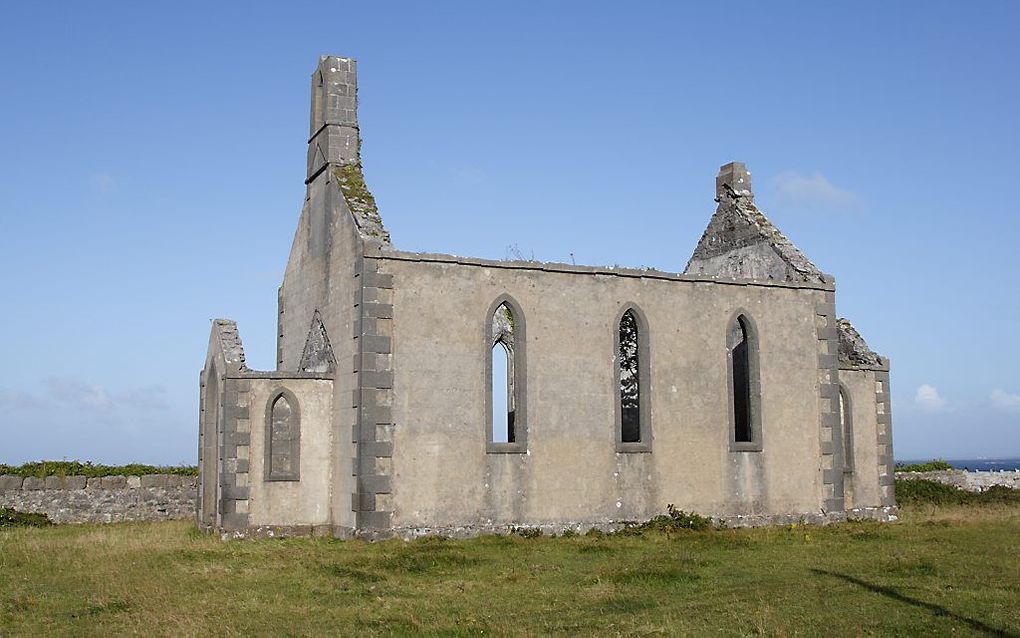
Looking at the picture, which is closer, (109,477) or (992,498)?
(109,477)

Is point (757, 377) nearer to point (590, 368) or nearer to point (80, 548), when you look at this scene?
point (590, 368)

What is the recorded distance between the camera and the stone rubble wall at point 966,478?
35375 millimetres

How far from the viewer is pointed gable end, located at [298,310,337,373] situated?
22359 mm

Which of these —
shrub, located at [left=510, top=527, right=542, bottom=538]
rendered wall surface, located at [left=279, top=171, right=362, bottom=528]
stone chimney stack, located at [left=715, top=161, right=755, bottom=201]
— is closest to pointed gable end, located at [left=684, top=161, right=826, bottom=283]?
stone chimney stack, located at [left=715, top=161, right=755, bottom=201]

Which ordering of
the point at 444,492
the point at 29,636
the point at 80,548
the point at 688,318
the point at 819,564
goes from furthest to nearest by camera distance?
1. the point at 688,318
2. the point at 444,492
3. the point at 80,548
4. the point at 819,564
5. the point at 29,636

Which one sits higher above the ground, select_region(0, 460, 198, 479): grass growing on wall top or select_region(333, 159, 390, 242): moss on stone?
select_region(333, 159, 390, 242): moss on stone

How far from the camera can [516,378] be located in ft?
70.9

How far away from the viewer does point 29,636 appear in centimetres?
1142

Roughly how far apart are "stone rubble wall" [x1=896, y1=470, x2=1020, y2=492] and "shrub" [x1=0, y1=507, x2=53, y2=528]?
2586 centimetres

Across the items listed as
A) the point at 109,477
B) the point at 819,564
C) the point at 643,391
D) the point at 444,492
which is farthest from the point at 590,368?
the point at 109,477

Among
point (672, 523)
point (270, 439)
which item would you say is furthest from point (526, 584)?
point (270, 439)

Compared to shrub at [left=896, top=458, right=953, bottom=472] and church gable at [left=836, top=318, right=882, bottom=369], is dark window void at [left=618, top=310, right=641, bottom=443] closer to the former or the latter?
church gable at [left=836, top=318, right=882, bottom=369]

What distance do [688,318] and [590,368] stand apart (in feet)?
9.09

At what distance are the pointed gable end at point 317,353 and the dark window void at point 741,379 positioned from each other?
9.35 m
